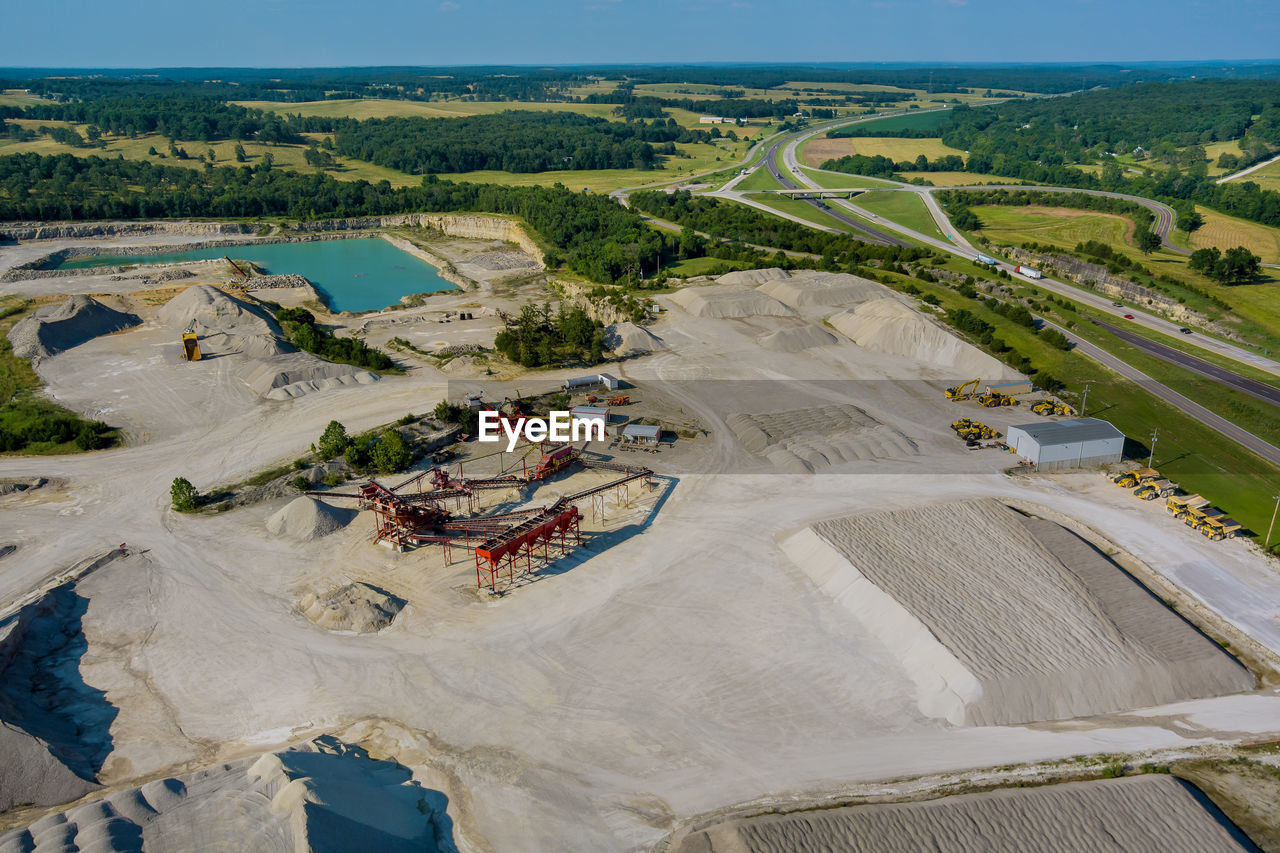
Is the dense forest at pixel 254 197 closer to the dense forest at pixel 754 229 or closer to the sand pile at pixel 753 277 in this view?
the dense forest at pixel 754 229

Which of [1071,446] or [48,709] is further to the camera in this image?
[1071,446]

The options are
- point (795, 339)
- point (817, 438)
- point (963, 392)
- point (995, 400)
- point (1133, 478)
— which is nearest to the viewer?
point (1133, 478)

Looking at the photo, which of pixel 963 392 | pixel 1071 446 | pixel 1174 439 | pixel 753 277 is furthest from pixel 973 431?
pixel 753 277

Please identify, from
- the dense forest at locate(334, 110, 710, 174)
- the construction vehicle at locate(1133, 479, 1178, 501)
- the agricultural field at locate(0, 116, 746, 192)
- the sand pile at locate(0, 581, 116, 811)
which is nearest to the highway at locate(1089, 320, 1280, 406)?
the construction vehicle at locate(1133, 479, 1178, 501)

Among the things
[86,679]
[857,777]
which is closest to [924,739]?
[857,777]

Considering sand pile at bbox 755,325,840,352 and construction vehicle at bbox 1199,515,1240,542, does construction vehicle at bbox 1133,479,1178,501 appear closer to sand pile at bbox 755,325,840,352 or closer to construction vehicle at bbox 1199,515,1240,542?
construction vehicle at bbox 1199,515,1240,542

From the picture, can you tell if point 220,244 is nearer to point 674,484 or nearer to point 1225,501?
point 674,484

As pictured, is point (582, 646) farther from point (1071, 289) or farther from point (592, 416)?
point (1071, 289)
